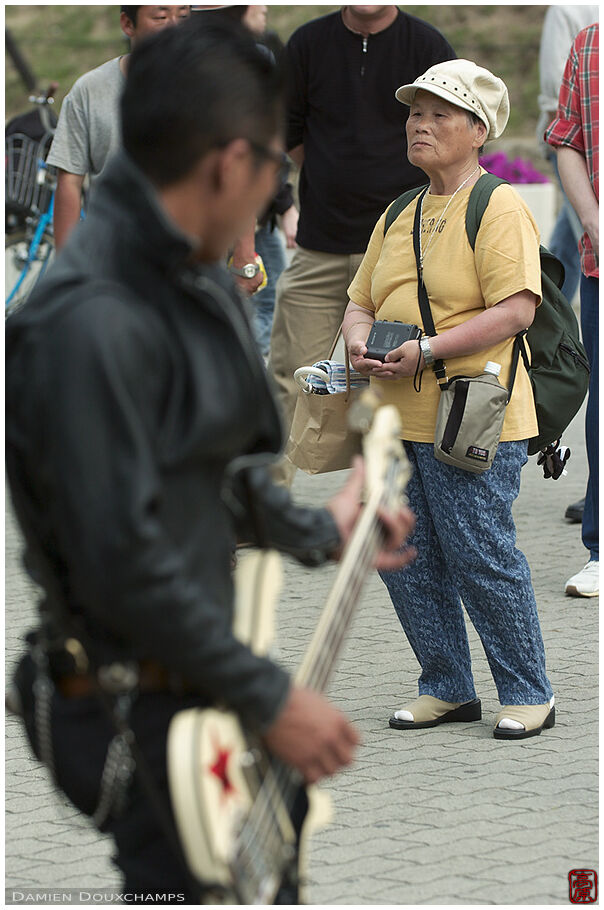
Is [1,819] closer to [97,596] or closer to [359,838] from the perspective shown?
[359,838]

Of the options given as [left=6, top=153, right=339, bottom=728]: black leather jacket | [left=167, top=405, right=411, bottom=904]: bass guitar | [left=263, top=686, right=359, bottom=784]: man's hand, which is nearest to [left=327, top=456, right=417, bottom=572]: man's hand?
[left=167, top=405, right=411, bottom=904]: bass guitar

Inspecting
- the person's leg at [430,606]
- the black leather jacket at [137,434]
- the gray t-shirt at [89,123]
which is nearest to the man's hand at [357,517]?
the black leather jacket at [137,434]

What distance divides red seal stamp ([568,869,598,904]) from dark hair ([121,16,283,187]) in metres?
2.19

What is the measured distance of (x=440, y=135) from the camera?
4.07 metres

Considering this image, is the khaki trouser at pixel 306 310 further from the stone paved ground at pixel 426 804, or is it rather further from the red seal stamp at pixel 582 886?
the red seal stamp at pixel 582 886

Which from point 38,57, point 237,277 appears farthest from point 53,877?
point 38,57

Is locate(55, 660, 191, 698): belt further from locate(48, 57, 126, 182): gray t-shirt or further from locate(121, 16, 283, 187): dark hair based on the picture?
locate(48, 57, 126, 182): gray t-shirt

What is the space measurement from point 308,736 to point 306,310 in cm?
456

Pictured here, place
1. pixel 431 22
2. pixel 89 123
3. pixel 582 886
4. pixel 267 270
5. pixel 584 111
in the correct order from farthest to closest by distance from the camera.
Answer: pixel 431 22
pixel 267 270
pixel 584 111
pixel 89 123
pixel 582 886

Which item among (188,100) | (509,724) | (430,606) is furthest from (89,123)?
(188,100)

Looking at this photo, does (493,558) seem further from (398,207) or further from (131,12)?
(131,12)

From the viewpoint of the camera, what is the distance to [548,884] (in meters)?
3.31

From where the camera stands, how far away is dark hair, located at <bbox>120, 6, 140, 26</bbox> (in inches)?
204

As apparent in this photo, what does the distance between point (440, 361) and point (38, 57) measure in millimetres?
20315
